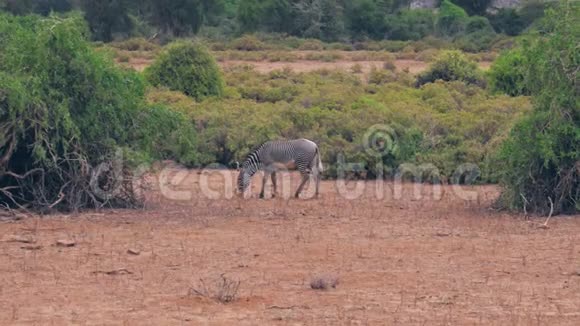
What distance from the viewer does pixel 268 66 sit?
133ft

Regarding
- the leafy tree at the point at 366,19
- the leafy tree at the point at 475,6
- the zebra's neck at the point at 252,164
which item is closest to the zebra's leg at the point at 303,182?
the zebra's neck at the point at 252,164

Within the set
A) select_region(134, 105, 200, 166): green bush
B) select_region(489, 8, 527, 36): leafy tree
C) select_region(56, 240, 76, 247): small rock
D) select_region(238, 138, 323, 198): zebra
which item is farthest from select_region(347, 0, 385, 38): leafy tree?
select_region(56, 240, 76, 247): small rock

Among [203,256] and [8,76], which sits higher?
[8,76]

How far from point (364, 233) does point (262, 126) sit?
6.95m

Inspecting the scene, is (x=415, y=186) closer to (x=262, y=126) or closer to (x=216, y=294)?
(x=262, y=126)

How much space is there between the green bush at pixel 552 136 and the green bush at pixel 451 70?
14.5m

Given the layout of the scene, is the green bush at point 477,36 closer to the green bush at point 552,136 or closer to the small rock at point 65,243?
the green bush at point 552,136

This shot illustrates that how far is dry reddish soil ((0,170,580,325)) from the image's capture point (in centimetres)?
952

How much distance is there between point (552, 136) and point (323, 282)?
5.28 meters

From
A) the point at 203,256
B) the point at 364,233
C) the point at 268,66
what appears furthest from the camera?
the point at 268,66

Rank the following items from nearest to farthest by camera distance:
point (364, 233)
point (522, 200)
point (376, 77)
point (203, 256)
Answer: point (203, 256) → point (364, 233) → point (522, 200) → point (376, 77)

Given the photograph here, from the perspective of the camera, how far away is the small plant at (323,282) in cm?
1022

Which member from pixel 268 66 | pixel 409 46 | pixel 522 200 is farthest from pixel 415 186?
pixel 409 46

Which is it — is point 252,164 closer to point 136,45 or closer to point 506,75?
point 506,75
